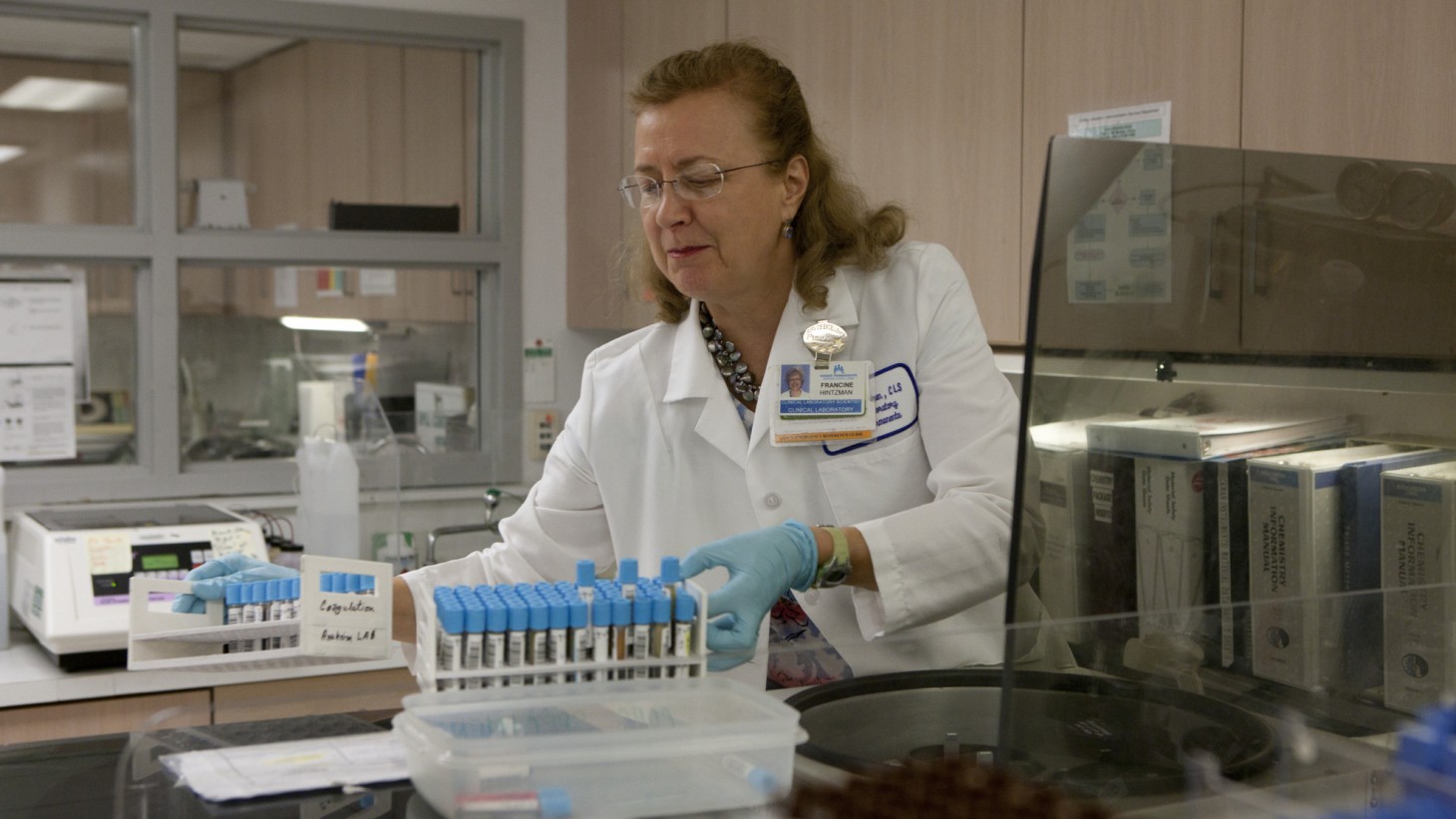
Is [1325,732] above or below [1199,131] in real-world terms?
below

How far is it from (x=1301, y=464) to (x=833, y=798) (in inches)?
21.7

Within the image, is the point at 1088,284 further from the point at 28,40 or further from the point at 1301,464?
the point at 28,40

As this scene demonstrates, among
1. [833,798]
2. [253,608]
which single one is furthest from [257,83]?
[833,798]

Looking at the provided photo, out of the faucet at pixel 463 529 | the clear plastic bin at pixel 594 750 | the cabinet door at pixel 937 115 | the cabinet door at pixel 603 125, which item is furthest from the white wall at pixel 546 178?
the clear plastic bin at pixel 594 750

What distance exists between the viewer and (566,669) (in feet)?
2.97

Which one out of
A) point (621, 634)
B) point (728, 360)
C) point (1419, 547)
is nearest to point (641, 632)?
point (621, 634)

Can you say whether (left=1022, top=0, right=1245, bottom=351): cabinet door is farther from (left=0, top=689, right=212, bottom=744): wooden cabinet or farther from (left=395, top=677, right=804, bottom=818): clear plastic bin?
(left=0, top=689, right=212, bottom=744): wooden cabinet

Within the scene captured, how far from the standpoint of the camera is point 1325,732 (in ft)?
2.72

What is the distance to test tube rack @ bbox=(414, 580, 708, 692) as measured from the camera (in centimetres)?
89

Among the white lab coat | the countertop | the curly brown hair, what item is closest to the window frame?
the countertop

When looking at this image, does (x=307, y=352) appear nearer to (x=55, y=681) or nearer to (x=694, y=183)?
(x=55, y=681)

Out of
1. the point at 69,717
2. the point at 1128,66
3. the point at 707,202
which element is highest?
the point at 1128,66

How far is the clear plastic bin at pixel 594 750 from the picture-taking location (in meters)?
0.78

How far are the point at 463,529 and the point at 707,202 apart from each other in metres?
1.60
